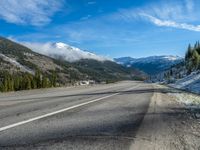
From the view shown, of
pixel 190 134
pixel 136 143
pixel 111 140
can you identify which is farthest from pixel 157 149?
pixel 190 134

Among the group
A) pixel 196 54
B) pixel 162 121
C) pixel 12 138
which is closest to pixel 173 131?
pixel 162 121

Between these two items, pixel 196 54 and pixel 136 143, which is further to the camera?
pixel 196 54

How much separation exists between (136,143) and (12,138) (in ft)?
8.52

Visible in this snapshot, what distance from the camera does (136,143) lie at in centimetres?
702

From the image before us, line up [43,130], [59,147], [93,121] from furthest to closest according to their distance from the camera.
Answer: [93,121], [43,130], [59,147]

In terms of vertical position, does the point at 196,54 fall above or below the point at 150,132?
above

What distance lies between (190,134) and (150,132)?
105cm

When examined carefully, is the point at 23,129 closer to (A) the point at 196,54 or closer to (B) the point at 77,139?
(B) the point at 77,139

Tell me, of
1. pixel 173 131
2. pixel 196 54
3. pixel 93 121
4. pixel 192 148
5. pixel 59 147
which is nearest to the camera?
pixel 59 147

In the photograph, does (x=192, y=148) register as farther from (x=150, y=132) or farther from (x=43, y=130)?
(x=43, y=130)

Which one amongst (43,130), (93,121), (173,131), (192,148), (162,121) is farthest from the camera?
(162,121)

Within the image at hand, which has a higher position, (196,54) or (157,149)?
(196,54)

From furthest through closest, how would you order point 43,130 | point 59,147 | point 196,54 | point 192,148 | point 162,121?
1. point 196,54
2. point 162,121
3. point 43,130
4. point 192,148
5. point 59,147

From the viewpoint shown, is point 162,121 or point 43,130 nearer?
point 43,130
